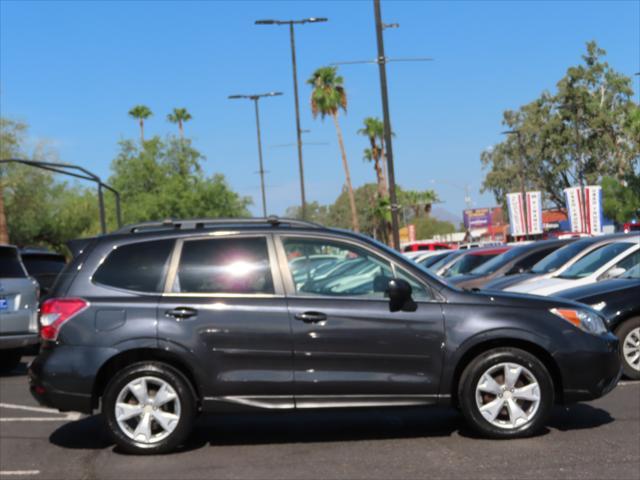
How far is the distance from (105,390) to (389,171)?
1525 cm

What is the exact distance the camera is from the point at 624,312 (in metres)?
9.59

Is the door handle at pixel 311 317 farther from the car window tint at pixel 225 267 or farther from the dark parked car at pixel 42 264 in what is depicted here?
the dark parked car at pixel 42 264

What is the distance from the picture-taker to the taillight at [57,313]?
6867 millimetres

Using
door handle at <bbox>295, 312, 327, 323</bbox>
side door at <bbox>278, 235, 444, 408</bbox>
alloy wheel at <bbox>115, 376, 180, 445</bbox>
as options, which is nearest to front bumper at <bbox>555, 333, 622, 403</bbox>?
side door at <bbox>278, 235, 444, 408</bbox>

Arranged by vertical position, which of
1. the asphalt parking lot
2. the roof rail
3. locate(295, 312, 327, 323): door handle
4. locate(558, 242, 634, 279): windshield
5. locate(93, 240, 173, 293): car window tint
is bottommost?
the asphalt parking lot

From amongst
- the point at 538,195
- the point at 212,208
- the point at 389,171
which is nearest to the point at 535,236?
the point at 538,195

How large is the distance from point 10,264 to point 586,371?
806 cm

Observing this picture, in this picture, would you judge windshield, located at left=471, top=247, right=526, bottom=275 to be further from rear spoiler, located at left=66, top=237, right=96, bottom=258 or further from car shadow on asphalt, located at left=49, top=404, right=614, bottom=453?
rear spoiler, located at left=66, top=237, right=96, bottom=258

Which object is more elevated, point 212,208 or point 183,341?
point 212,208

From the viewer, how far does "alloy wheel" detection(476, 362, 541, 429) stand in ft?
22.7

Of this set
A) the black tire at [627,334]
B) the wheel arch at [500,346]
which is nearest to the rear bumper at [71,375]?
the wheel arch at [500,346]

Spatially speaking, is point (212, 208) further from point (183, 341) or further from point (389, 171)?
point (183, 341)

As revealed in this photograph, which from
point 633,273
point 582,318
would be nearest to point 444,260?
point 633,273

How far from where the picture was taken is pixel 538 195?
3925 centimetres
